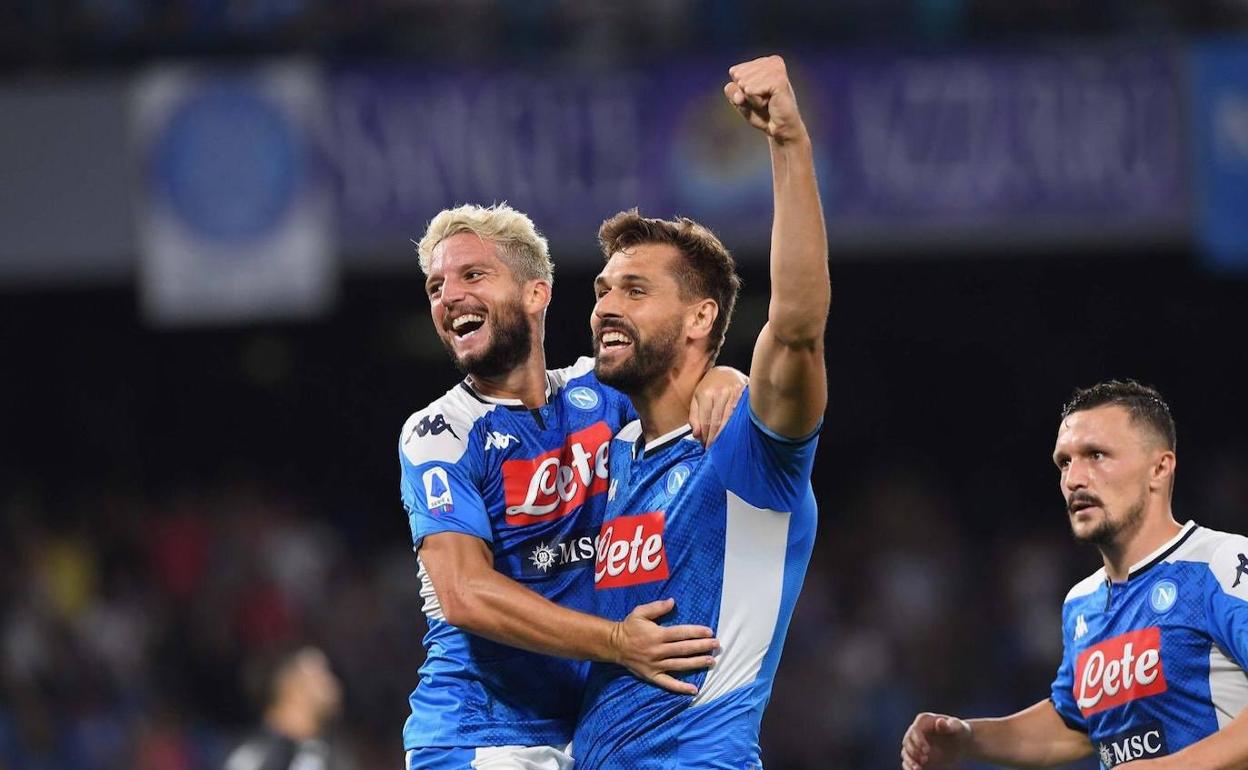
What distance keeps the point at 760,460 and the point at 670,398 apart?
0.36 metres

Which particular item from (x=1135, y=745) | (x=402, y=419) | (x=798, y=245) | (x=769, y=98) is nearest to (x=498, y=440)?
(x=798, y=245)

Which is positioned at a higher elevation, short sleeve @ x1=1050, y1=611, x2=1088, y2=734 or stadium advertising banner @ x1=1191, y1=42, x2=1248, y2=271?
stadium advertising banner @ x1=1191, y1=42, x2=1248, y2=271

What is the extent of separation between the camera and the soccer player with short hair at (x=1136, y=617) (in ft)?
14.9

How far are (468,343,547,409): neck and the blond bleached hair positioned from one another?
223mm

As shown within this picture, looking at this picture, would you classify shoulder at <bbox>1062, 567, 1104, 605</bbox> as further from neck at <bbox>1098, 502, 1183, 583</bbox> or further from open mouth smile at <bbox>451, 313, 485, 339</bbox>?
open mouth smile at <bbox>451, 313, 485, 339</bbox>

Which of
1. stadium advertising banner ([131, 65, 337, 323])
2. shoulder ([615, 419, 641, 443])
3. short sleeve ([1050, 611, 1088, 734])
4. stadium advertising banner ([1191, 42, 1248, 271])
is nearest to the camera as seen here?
shoulder ([615, 419, 641, 443])

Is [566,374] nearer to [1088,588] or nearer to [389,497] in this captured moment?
[1088,588]

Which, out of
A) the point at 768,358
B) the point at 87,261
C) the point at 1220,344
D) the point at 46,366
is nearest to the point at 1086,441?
the point at 768,358

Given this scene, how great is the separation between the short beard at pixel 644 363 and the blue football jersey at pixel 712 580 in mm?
187

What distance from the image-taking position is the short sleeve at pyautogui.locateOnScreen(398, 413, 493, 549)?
4.44m

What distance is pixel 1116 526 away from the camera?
15.5ft

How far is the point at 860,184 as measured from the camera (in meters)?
11.6

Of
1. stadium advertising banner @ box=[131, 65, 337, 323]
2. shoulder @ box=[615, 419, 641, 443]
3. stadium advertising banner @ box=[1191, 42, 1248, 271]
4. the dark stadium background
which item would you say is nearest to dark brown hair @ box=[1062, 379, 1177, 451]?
shoulder @ box=[615, 419, 641, 443]

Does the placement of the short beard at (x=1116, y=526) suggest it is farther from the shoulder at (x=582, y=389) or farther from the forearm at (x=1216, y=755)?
the shoulder at (x=582, y=389)
